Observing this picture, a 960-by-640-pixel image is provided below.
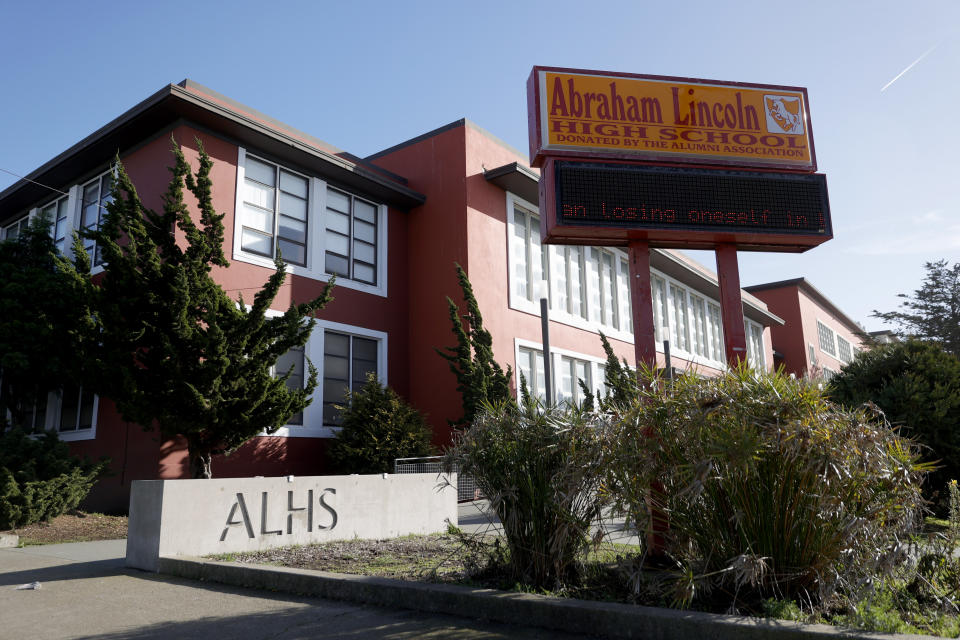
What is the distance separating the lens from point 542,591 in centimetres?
524

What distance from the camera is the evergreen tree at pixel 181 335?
11.3 meters

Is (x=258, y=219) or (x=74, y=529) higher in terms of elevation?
(x=258, y=219)

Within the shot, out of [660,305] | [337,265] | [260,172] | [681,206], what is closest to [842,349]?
[660,305]

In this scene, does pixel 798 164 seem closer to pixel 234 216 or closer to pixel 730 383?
pixel 730 383

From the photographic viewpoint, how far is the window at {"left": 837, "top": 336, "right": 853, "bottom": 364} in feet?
169

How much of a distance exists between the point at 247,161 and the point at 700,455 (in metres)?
14.0

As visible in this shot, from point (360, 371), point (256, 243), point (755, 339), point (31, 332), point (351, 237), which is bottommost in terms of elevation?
point (360, 371)

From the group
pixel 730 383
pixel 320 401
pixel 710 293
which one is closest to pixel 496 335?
pixel 320 401

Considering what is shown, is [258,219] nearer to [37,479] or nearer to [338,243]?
[338,243]

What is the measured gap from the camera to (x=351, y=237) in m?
18.2

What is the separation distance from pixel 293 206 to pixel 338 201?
1.55m

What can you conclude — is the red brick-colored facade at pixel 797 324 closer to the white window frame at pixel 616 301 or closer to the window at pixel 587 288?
the white window frame at pixel 616 301

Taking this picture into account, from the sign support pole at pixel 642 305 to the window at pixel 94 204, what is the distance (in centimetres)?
1296

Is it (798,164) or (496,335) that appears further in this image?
(496,335)
